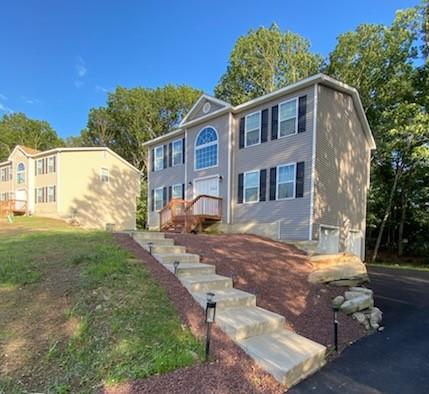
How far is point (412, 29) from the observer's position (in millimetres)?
18500

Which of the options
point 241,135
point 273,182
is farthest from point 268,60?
point 273,182

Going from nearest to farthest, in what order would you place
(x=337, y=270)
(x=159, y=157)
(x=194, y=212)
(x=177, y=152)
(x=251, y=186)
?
(x=337, y=270) < (x=251, y=186) < (x=194, y=212) < (x=177, y=152) < (x=159, y=157)

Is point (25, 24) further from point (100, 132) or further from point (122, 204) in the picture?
point (100, 132)

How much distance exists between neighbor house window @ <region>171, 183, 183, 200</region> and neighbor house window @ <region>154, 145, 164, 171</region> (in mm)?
1999

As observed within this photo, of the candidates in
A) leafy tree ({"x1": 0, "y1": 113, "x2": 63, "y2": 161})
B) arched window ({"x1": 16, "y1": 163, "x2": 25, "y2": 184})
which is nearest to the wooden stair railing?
arched window ({"x1": 16, "y1": 163, "x2": 25, "y2": 184})

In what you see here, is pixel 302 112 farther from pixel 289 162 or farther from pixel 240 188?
pixel 240 188

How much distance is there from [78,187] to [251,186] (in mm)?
17082

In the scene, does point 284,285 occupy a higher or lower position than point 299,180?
lower

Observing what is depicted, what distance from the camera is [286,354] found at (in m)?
4.12

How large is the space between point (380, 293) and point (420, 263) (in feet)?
45.9

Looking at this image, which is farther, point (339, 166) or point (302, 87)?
point (339, 166)

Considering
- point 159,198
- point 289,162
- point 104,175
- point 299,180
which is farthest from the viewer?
point 104,175

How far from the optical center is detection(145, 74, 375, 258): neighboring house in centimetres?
1190

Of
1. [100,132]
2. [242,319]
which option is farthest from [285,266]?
[100,132]
